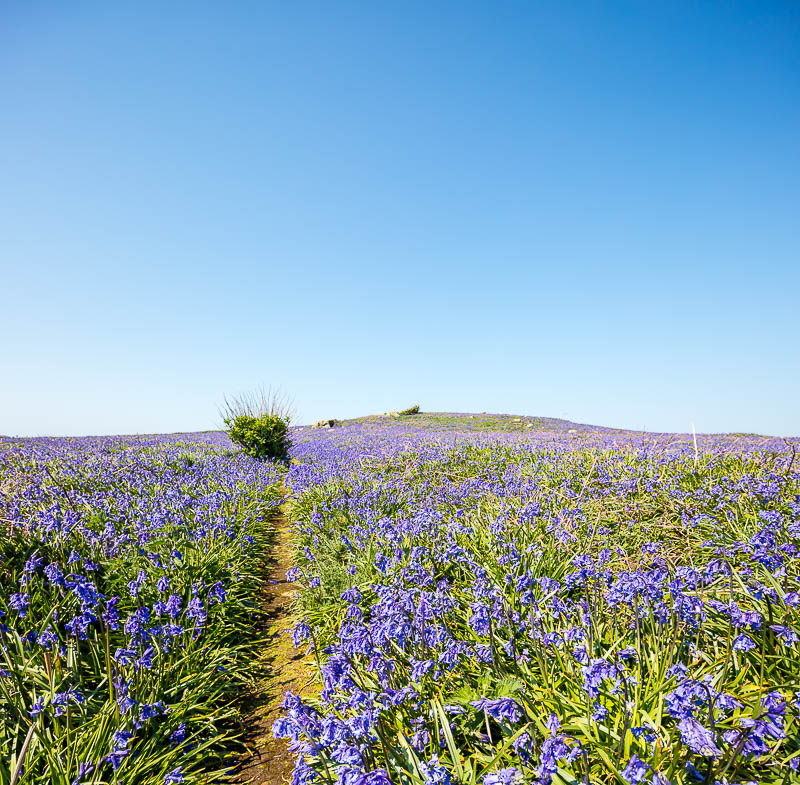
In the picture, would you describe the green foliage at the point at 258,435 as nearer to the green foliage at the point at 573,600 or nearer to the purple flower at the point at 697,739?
the green foliage at the point at 573,600

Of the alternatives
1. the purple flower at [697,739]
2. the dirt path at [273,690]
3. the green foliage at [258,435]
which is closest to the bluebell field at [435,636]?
the purple flower at [697,739]

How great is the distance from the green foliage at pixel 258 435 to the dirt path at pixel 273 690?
11961 millimetres

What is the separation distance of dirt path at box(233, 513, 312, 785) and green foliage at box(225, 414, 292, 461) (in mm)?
11961

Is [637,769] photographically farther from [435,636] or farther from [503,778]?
[435,636]

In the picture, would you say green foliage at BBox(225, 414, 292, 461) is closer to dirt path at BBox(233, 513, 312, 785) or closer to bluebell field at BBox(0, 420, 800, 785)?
bluebell field at BBox(0, 420, 800, 785)

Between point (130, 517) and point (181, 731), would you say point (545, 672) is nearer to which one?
point (181, 731)

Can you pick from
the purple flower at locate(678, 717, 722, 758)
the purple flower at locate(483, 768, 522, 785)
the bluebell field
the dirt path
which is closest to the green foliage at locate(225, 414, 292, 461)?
the bluebell field

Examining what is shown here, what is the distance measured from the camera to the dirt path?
3.10m

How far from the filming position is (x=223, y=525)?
6.57m

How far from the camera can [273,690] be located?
13.2 ft

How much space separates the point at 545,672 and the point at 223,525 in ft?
17.4

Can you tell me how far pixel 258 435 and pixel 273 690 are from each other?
14.7 m

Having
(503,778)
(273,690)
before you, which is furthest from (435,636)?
(273,690)

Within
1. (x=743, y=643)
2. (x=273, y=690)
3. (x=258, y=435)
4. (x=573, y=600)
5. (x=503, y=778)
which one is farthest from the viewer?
(x=258, y=435)
